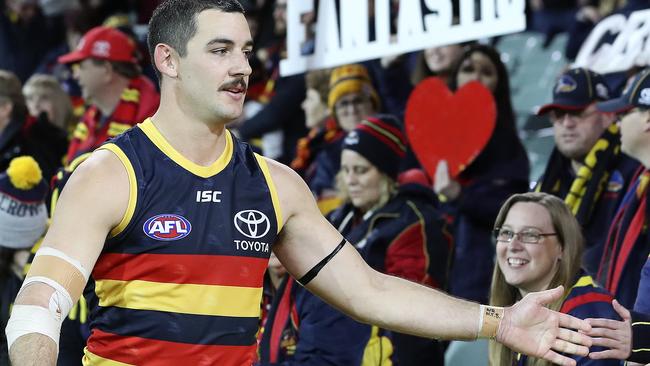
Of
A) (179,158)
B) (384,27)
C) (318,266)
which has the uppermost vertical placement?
(384,27)

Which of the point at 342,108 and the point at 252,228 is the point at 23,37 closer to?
the point at 342,108

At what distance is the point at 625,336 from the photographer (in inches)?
162

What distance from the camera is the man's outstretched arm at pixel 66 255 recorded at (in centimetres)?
311

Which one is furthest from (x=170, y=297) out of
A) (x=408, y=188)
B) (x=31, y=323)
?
(x=408, y=188)

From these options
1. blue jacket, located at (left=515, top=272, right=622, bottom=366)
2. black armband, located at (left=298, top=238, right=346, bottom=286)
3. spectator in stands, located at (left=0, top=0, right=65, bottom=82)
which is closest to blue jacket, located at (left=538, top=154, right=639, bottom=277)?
blue jacket, located at (left=515, top=272, right=622, bottom=366)

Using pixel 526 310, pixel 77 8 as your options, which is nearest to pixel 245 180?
pixel 526 310

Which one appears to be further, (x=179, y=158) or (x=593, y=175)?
(x=593, y=175)

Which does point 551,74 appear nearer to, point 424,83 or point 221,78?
point 424,83

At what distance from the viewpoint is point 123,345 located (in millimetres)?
3441

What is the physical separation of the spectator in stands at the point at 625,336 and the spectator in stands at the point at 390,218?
1.63 metres

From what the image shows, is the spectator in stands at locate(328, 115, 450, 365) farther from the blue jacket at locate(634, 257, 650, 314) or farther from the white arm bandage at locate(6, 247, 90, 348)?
the white arm bandage at locate(6, 247, 90, 348)

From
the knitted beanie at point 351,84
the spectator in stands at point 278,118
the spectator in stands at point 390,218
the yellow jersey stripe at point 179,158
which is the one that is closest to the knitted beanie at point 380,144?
the spectator in stands at point 390,218

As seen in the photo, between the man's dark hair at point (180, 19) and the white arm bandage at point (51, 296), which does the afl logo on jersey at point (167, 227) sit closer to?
the white arm bandage at point (51, 296)

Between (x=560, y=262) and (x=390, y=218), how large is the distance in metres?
1.29
